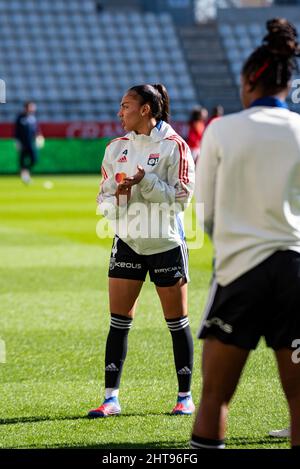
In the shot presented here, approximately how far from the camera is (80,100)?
4184 centimetres

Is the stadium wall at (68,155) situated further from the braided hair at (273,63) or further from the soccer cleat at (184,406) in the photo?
the braided hair at (273,63)

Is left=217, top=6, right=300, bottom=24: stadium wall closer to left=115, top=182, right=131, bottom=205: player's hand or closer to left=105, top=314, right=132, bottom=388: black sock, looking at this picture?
left=105, top=314, right=132, bottom=388: black sock

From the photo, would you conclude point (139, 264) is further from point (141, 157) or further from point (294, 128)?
point (294, 128)

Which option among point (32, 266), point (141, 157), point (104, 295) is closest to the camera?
point (141, 157)

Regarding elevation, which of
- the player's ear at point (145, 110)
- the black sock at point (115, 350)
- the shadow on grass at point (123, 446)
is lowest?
the shadow on grass at point (123, 446)

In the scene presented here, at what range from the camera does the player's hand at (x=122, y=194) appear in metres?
5.61

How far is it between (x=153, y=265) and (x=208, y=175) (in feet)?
7.33

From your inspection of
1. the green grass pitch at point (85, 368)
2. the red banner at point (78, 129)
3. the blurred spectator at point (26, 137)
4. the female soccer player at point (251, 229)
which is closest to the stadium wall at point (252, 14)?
the red banner at point (78, 129)

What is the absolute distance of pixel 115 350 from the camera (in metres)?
6.43

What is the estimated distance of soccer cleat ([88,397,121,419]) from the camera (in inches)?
250

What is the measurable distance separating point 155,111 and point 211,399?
2.63 m

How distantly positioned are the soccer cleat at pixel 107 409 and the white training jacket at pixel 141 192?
3.24 ft

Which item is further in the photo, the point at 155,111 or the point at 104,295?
the point at 104,295
